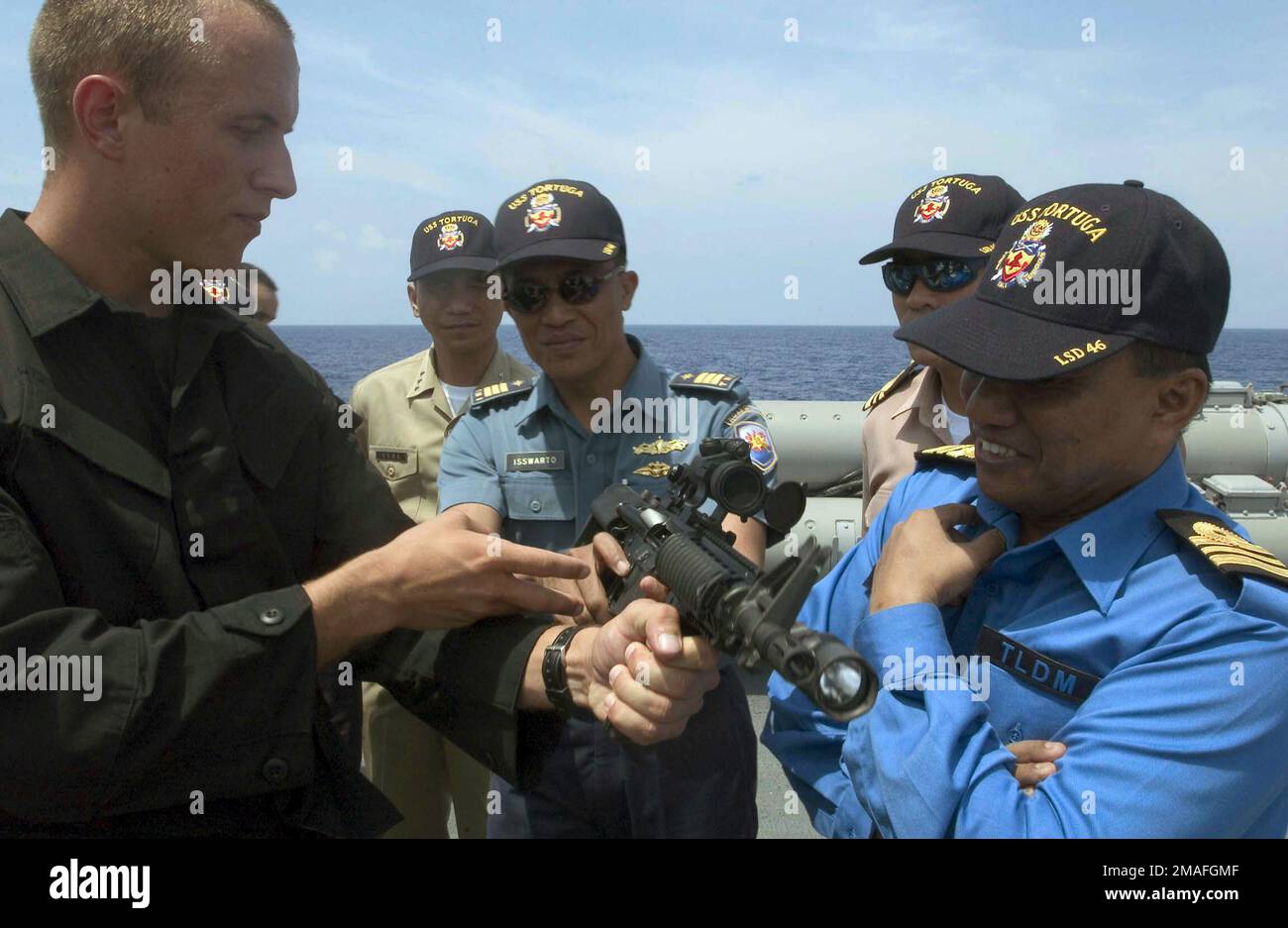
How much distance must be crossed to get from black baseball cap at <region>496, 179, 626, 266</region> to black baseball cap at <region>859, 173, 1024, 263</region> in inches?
41.2

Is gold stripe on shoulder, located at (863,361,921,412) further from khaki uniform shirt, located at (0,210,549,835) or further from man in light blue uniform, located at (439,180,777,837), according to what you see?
khaki uniform shirt, located at (0,210,549,835)

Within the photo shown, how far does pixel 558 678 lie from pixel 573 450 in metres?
1.13

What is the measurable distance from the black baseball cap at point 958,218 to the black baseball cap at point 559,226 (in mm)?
1046

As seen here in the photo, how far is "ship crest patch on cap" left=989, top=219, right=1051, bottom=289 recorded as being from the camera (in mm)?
Answer: 1778

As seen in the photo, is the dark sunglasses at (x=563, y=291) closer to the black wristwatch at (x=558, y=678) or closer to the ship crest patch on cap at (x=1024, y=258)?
the black wristwatch at (x=558, y=678)

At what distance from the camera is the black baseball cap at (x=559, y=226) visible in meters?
2.99

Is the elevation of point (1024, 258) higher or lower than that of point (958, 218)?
lower

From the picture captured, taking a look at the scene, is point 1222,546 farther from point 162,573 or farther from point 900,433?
point 900,433

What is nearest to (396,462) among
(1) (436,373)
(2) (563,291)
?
(1) (436,373)

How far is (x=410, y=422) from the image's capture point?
4.31m

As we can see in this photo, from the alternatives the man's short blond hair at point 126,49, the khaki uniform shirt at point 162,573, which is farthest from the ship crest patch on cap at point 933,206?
the man's short blond hair at point 126,49

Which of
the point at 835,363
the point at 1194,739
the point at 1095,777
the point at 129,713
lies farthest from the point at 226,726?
the point at 835,363
